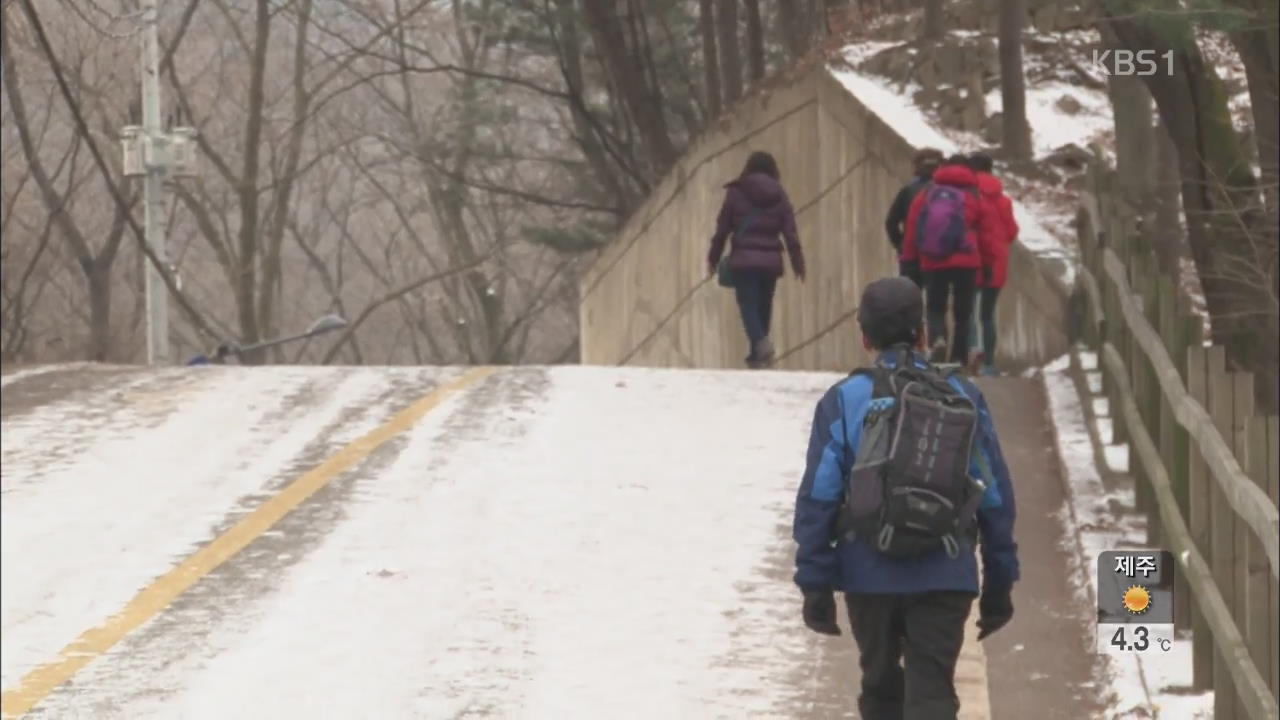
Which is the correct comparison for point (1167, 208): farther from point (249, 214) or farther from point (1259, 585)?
point (249, 214)

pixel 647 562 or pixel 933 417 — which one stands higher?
pixel 933 417

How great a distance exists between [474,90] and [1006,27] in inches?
1057

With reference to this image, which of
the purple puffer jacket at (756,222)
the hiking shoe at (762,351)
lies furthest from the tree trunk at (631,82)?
the purple puffer jacket at (756,222)

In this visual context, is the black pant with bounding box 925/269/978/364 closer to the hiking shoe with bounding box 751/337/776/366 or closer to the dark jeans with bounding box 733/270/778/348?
the dark jeans with bounding box 733/270/778/348

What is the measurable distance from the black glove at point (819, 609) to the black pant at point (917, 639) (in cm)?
8

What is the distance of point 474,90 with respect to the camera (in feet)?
139

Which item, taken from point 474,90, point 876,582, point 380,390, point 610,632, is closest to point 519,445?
point 380,390

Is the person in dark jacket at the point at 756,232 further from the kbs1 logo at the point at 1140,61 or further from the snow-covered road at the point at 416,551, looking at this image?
the kbs1 logo at the point at 1140,61

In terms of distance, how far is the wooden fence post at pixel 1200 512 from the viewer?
7.27 metres

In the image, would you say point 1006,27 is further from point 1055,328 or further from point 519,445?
point 519,445

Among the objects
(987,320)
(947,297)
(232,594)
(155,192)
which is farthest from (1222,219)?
(155,192)

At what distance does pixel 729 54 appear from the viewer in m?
22.6

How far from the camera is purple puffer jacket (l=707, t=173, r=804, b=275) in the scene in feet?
48.7

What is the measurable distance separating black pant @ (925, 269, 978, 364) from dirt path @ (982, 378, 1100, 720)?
1120 millimetres
